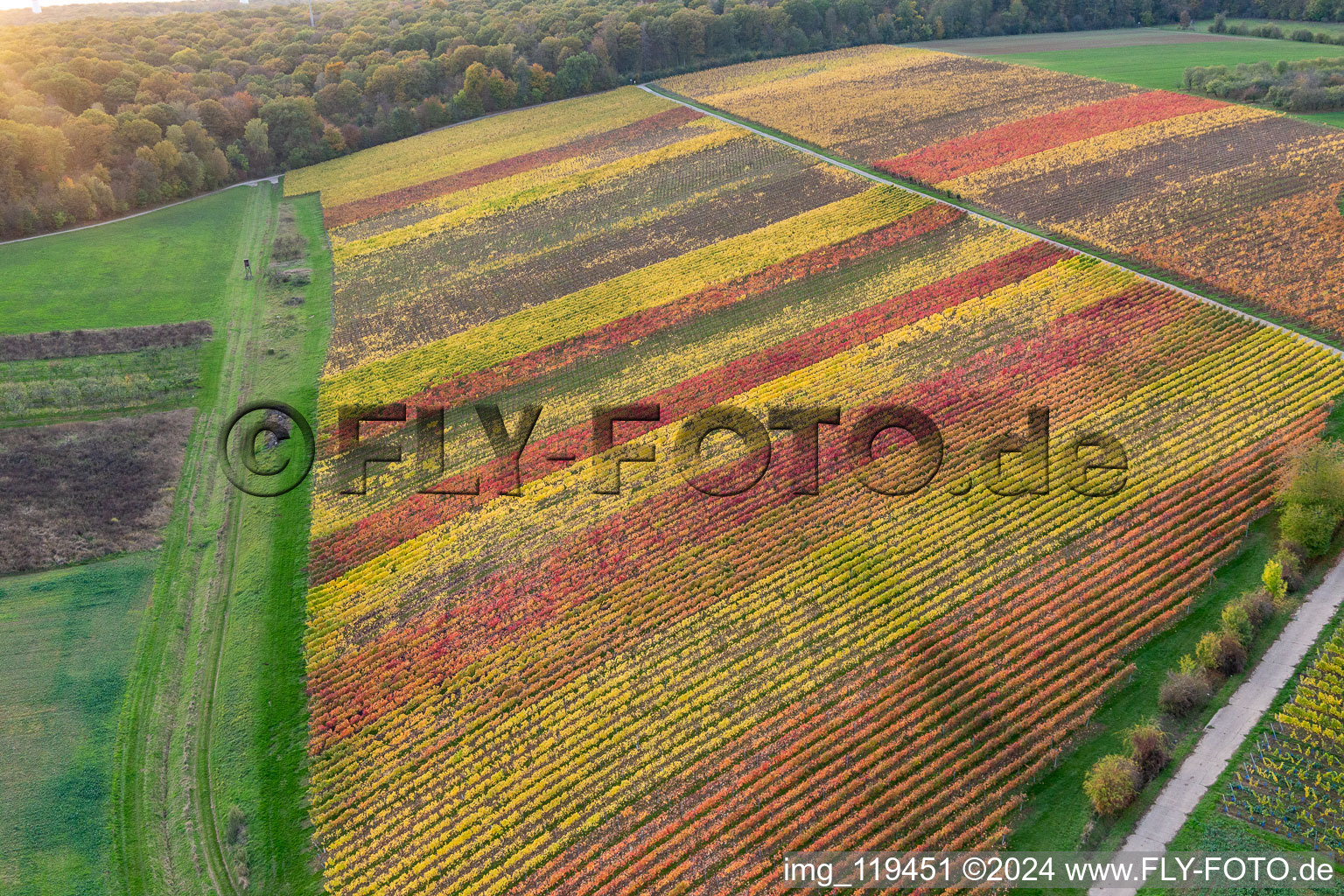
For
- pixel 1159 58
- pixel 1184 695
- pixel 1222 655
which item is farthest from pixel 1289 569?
pixel 1159 58

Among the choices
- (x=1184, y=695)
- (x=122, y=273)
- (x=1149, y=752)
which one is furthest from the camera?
(x=122, y=273)

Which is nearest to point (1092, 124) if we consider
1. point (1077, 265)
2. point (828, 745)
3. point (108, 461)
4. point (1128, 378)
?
point (1077, 265)

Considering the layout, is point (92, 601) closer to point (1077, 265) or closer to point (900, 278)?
point (900, 278)

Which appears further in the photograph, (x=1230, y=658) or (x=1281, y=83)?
(x=1281, y=83)

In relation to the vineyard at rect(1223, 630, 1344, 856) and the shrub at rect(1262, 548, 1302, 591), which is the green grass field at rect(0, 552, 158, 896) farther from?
the shrub at rect(1262, 548, 1302, 591)

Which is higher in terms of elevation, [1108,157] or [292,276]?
[1108,157]

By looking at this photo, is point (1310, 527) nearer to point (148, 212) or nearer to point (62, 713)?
point (62, 713)

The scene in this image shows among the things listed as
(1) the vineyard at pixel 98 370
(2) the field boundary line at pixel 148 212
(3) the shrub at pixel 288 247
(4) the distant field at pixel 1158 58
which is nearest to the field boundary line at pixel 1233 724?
(1) the vineyard at pixel 98 370

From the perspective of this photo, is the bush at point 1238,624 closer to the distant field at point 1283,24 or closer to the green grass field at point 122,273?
the green grass field at point 122,273
